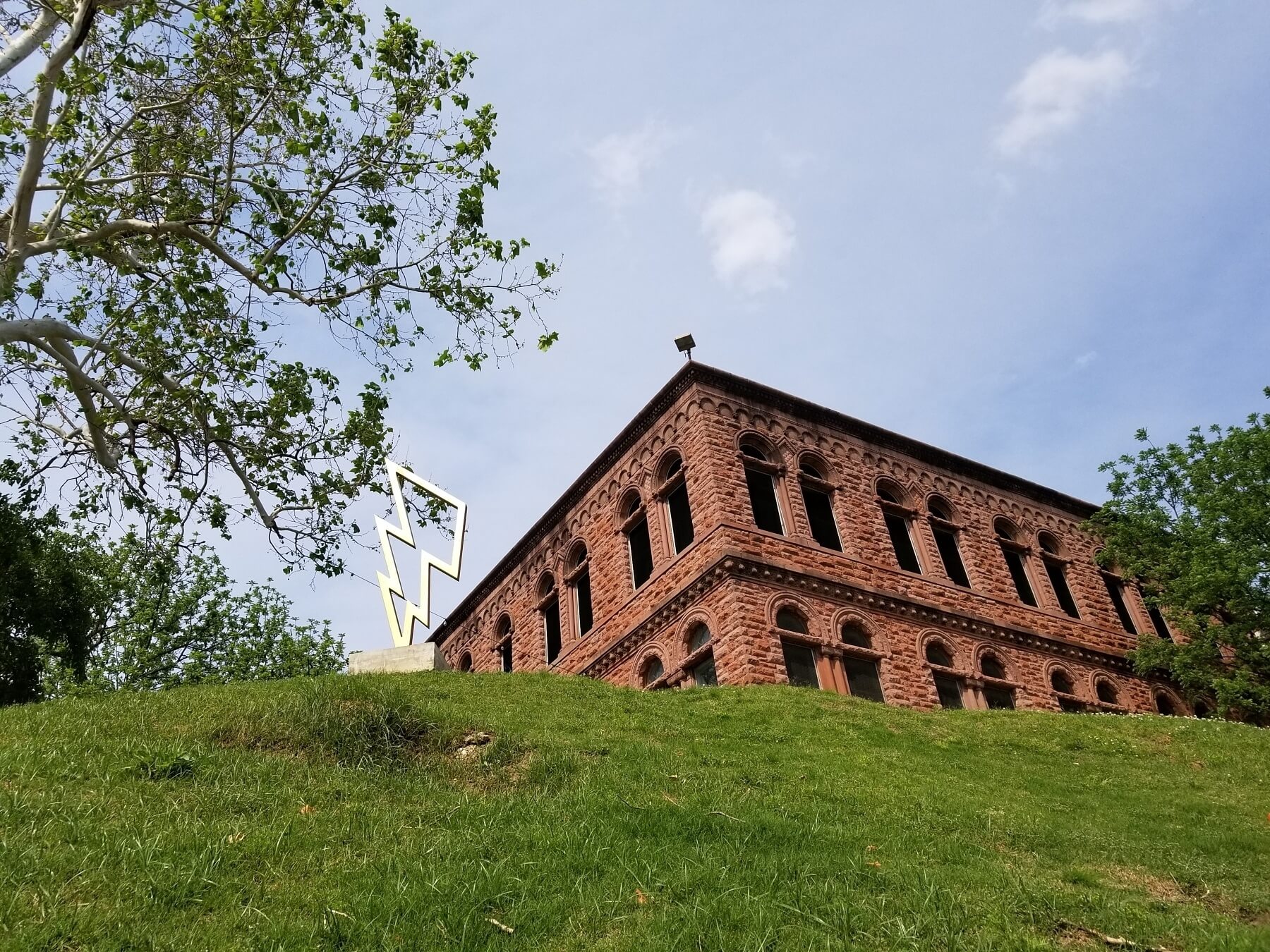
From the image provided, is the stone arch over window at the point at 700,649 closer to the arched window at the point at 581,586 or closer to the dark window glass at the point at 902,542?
the arched window at the point at 581,586

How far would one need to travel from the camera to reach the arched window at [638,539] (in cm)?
2192

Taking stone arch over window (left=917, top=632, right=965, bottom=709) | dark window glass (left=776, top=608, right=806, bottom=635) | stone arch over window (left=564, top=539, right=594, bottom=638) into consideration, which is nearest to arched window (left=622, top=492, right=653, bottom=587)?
stone arch over window (left=564, top=539, right=594, bottom=638)

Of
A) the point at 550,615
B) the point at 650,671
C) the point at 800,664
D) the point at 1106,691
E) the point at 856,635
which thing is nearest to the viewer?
the point at 800,664

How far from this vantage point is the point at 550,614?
25906 mm

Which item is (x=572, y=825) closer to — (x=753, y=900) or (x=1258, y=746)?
(x=753, y=900)

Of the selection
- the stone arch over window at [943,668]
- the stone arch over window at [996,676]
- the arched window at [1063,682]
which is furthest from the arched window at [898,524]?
the arched window at [1063,682]

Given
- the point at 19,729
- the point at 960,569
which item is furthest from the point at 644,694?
the point at 960,569

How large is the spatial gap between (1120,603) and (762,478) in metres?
13.6

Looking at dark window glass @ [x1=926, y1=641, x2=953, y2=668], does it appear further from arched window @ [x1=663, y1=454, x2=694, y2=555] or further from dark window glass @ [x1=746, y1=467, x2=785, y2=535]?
arched window @ [x1=663, y1=454, x2=694, y2=555]

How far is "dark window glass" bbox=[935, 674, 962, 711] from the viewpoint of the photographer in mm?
19984

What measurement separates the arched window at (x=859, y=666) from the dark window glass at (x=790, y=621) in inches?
38.4

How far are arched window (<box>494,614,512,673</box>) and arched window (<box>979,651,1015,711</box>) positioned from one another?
1353 cm

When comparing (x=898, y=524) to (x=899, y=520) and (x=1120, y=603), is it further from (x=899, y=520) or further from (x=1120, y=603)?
(x=1120, y=603)

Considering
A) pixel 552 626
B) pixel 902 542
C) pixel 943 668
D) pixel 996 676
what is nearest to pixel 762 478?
pixel 902 542
